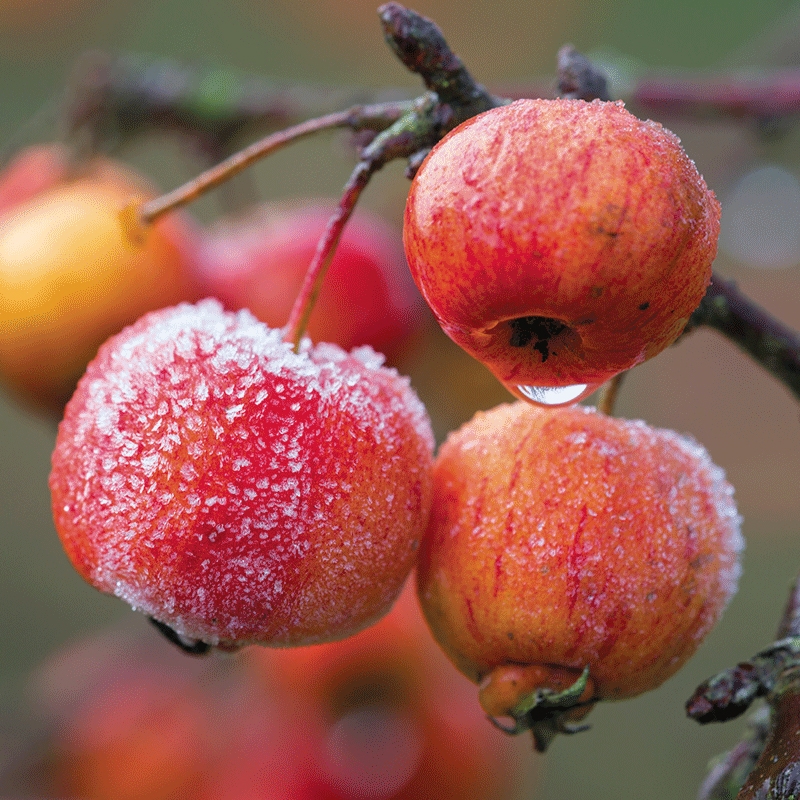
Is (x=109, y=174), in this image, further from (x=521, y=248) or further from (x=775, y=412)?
(x=775, y=412)

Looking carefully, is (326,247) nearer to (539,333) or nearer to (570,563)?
(539,333)

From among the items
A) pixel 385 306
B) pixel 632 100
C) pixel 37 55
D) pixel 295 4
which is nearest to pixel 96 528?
pixel 385 306

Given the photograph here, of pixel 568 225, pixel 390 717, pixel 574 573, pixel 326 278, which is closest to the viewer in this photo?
pixel 568 225

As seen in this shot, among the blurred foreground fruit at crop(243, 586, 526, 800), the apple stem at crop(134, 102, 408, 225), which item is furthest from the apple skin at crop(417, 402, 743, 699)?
the blurred foreground fruit at crop(243, 586, 526, 800)

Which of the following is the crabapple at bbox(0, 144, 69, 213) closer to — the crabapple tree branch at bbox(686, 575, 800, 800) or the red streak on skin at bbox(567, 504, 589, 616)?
the red streak on skin at bbox(567, 504, 589, 616)

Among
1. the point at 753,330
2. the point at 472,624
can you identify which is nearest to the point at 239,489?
the point at 472,624

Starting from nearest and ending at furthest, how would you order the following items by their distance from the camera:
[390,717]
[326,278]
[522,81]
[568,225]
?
[568,225] → [326,278] → [390,717] → [522,81]
